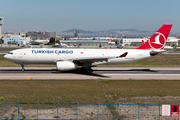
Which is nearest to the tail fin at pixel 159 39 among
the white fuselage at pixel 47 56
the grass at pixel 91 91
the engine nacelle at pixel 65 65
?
the white fuselage at pixel 47 56

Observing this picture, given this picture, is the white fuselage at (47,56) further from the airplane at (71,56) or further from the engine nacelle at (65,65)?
the engine nacelle at (65,65)

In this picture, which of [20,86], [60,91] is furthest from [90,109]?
[20,86]

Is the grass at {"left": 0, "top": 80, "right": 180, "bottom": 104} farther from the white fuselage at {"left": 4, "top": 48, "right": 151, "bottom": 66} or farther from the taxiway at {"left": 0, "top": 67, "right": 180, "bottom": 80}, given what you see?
the white fuselage at {"left": 4, "top": 48, "right": 151, "bottom": 66}

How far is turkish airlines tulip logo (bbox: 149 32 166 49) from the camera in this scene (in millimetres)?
40406

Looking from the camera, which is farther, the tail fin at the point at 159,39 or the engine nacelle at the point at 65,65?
the tail fin at the point at 159,39

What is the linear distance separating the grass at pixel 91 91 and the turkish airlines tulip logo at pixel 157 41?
10.2m

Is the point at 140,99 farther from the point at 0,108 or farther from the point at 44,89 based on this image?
the point at 0,108

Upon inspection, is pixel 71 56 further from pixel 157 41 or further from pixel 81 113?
pixel 81 113

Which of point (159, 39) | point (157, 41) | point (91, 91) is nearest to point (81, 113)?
point (91, 91)

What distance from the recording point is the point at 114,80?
32.3m

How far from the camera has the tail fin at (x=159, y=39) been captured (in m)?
40.1

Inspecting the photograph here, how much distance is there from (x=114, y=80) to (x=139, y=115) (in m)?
16.4

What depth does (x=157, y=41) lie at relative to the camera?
1598 inches

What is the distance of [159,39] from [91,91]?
68.8ft
